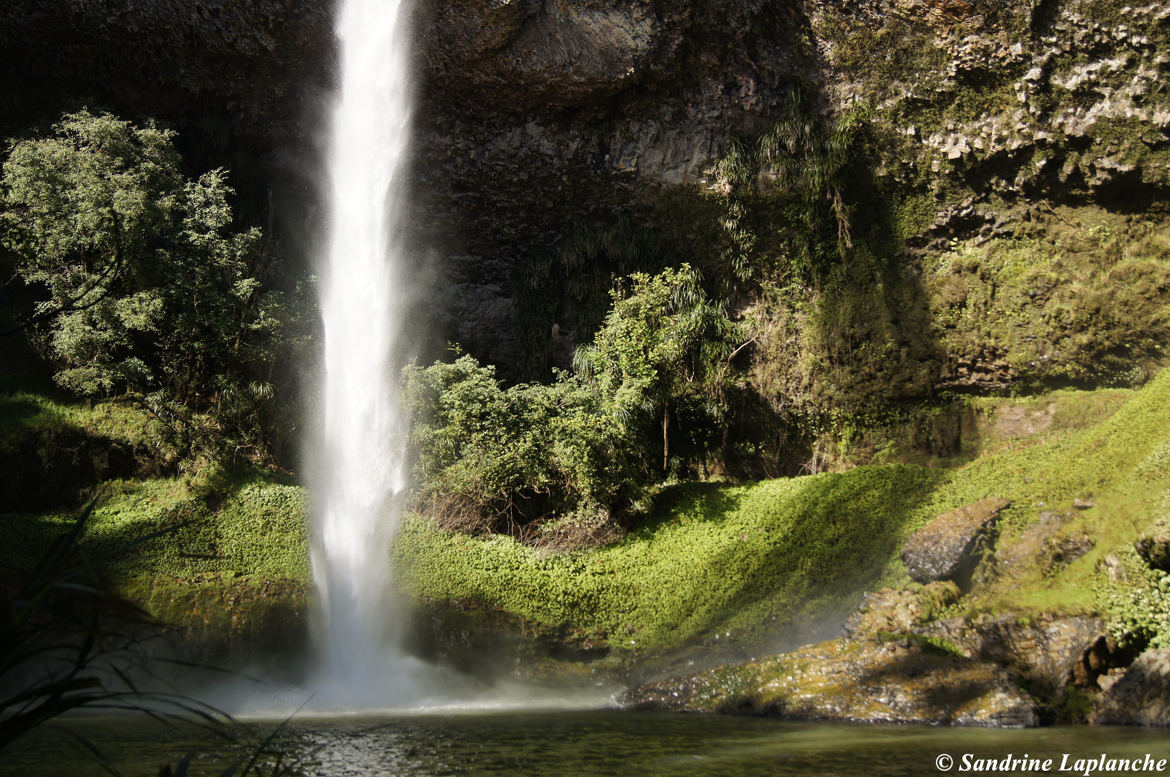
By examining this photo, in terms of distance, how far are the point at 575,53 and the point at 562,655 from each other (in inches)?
461

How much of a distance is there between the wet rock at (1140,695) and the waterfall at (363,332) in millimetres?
9715

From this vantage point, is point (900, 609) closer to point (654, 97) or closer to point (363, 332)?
point (654, 97)

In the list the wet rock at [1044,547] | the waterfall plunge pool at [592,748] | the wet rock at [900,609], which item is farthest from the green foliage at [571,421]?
the waterfall plunge pool at [592,748]

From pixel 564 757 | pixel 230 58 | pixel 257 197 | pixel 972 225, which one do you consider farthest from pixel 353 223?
pixel 564 757

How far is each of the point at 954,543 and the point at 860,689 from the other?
3.51 m

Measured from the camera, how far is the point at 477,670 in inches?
494

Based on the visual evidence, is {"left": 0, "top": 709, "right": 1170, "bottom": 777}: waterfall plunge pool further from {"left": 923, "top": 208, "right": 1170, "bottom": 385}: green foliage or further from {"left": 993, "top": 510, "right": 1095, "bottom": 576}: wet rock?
{"left": 923, "top": 208, "right": 1170, "bottom": 385}: green foliage

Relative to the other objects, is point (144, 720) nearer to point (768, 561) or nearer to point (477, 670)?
point (477, 670)

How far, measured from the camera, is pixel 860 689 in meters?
8.58

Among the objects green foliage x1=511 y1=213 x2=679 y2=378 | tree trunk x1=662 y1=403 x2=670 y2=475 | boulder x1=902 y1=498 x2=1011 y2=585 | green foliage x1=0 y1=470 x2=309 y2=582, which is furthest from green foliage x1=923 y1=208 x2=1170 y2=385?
green foliage x1=0 y1=470 x2=309 y2=582

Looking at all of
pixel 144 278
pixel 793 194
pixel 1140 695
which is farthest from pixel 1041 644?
pixel 144 278

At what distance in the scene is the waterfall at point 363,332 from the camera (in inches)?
545

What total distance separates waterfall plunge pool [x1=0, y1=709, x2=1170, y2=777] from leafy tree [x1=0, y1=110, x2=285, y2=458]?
25.8ft

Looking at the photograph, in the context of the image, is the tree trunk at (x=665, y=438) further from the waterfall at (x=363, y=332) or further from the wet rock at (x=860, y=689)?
the wet rock at (x=860, y=689)
